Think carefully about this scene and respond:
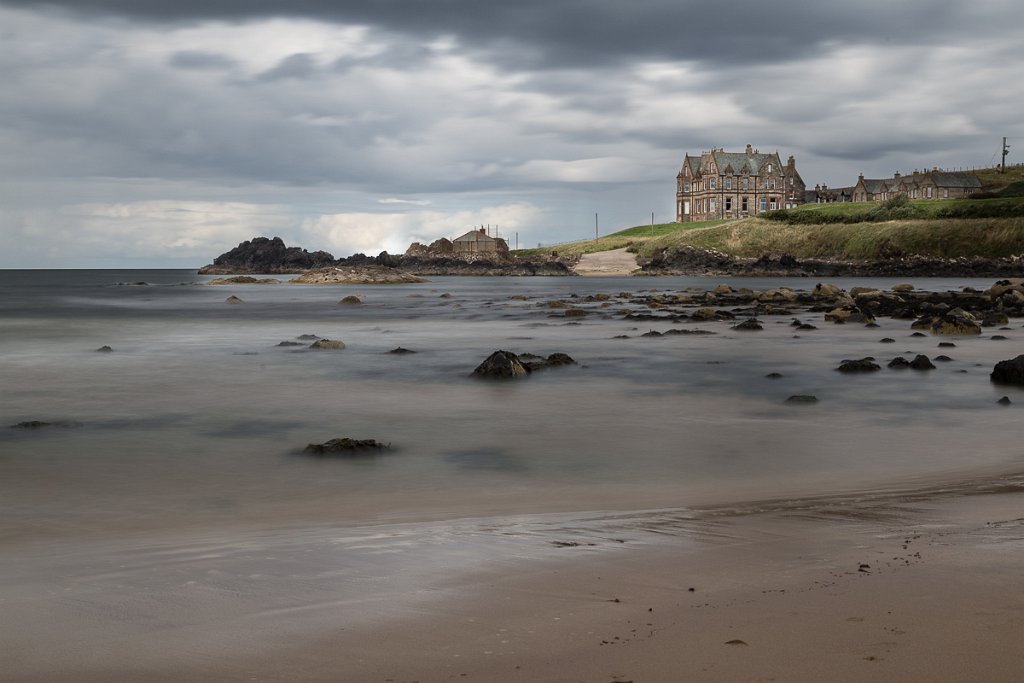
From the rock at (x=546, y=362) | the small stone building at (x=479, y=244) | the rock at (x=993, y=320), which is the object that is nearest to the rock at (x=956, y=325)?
the rock at (x=993, y=320)

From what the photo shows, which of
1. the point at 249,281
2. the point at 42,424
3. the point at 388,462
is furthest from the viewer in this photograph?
the point at 249,281

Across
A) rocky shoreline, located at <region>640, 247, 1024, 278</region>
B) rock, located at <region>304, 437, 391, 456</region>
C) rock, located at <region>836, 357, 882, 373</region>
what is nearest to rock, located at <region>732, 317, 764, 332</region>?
rock, located at <region>836, 357, 882, 373</region>

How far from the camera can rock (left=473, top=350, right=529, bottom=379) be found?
18.4 meters

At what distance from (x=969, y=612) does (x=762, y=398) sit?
11184mm

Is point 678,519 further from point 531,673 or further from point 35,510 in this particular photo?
point 35,510

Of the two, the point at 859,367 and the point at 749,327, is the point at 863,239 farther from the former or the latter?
the point at 859,367

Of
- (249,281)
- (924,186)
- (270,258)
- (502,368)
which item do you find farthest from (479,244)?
(502,368)

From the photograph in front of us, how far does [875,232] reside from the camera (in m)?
106

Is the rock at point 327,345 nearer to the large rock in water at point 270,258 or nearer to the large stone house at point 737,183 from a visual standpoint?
the large stone house at point 737,183

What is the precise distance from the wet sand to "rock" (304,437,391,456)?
397cm

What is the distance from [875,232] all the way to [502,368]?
325 feet

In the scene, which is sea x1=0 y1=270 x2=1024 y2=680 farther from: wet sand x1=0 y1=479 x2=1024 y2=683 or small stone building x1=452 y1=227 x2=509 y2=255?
small stone building x1=452 y1=227 x2=509 y2=255

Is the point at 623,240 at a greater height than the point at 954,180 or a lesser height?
lesser

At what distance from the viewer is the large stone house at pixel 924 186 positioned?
497 feet
